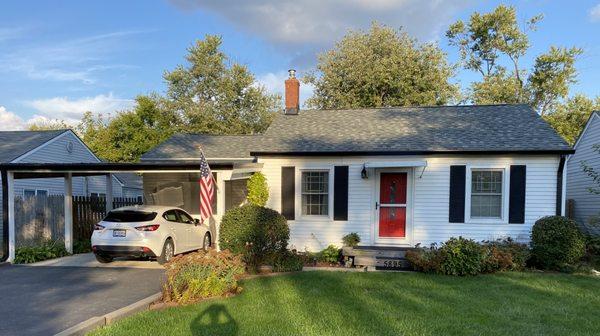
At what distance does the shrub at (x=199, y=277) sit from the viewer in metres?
7.52

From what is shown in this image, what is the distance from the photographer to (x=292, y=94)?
17156 millimetres

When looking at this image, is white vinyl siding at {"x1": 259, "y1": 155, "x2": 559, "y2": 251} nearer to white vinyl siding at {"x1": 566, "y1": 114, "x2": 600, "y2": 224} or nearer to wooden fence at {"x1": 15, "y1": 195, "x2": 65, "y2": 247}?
white vinyl siding at {"x1": 566, "y1": 114, "x2": 600, "y2": 224}

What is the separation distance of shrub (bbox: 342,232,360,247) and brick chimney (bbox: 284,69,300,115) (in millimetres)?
5964

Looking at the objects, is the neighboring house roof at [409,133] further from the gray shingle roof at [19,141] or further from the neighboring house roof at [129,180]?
the neighboring house roof at [129,180]

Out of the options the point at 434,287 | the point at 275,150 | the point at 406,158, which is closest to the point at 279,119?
the point at 275,150

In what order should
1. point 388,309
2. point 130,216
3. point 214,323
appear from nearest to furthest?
point 214,323 < point 388,309 < point 130,216

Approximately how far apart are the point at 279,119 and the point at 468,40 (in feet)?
75.8

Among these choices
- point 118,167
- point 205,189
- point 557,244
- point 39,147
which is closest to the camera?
point 205,189

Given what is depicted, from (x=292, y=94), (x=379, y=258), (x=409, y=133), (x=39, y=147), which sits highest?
(x=292, y=94)

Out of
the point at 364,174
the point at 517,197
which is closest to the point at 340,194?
the point at 364,174

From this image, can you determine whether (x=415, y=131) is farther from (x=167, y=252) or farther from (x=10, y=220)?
(x=10, y=220)

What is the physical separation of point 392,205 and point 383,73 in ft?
62.8

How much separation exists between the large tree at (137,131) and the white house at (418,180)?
75.4 ft

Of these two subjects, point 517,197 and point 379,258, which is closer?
point 379,258
